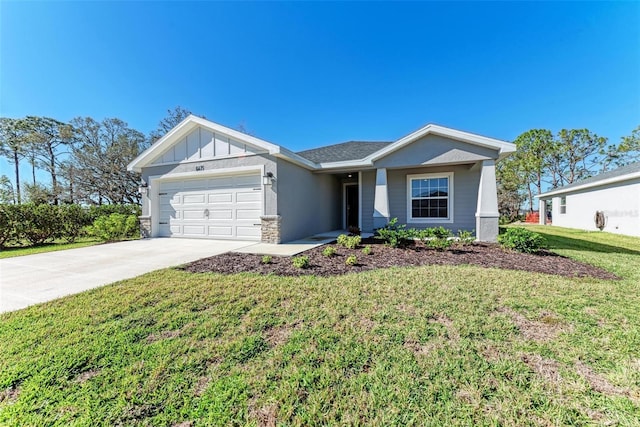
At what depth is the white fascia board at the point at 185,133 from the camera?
7594 mm

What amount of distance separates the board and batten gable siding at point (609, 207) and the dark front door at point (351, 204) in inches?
488

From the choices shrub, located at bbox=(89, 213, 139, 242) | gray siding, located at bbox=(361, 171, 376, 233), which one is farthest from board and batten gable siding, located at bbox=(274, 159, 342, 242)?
shrub, located at bbox=(89, 213, 139, 242)

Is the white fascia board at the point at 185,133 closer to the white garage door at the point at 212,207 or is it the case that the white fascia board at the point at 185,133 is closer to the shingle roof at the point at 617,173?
the white garage door at the point at 212,207

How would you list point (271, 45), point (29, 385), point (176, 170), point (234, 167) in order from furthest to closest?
point (271, 45), point (176, 170), point (234, 167), point (29, 385)

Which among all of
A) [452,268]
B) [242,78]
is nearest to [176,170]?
[242,78]

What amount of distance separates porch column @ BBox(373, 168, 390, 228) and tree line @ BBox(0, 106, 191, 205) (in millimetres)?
18648

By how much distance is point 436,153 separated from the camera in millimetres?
7906

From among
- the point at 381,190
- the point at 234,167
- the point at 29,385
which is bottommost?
the point at 29,385

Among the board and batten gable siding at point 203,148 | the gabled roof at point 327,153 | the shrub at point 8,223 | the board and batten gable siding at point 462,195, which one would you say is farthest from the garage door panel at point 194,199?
the board and batten gable siding at point 462,195

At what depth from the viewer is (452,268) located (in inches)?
187

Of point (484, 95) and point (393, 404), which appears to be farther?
point (484, 95)

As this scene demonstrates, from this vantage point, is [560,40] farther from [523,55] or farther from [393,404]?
[393,404]

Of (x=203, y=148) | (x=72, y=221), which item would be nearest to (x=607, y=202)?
(x=203, y=148)

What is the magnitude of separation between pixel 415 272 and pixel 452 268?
89cm
